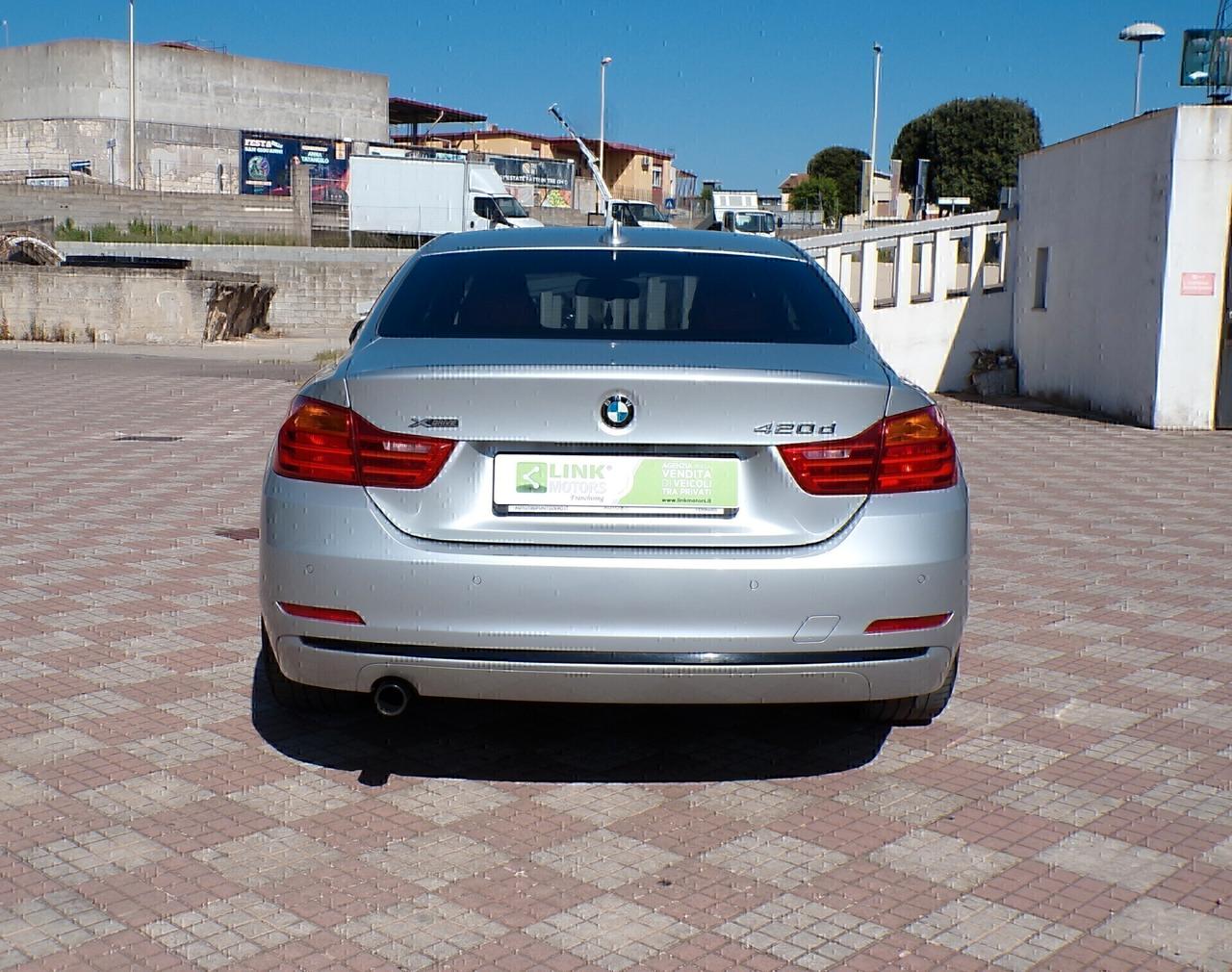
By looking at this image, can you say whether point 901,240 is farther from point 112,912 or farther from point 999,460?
point 112,912

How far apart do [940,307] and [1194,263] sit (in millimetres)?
5835

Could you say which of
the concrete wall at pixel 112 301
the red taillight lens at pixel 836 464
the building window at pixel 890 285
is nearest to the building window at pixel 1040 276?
the building window at pixel 890 285

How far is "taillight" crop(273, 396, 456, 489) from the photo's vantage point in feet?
12.4

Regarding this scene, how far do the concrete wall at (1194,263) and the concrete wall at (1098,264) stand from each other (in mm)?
101

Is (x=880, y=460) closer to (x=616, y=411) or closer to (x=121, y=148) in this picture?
(x=616, y=411)

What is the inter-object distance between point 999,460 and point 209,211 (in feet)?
131

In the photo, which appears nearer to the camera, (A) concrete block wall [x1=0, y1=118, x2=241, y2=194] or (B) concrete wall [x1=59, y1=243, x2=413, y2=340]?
(B) concrete wall [x1=59, y1=243, x2=413, y2=340]

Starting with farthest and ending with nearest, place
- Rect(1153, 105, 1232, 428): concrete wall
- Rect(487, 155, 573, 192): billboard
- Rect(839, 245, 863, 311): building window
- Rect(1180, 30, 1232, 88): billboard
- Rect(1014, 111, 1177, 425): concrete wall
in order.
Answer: Rect(487, 155, 573, 192): billboard, Rect(839, 245, 863, 311): building window, Rect(1014, 111, 1177, 425): concrete wall, Rect(1180, 30, 1232, 88): billboard, Rect(1153, 105, 1232, 428): concrete wall

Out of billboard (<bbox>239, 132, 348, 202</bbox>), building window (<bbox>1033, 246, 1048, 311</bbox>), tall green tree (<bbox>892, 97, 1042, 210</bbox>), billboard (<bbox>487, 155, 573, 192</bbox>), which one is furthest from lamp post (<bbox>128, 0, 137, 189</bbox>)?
building window (<bbox>1033, 246, 1048, 311</bbox>)

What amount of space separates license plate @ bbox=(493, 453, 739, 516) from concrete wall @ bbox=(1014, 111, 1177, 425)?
534 inches

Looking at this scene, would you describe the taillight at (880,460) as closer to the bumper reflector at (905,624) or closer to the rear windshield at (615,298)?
the bumper reflector at (905,624)

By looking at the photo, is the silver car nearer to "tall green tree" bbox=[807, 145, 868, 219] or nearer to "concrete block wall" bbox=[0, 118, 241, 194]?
"concrete block wall" bbox=[0, 118, 241, 194]

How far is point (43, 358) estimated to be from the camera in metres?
24.9

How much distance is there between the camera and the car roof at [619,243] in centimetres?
502
